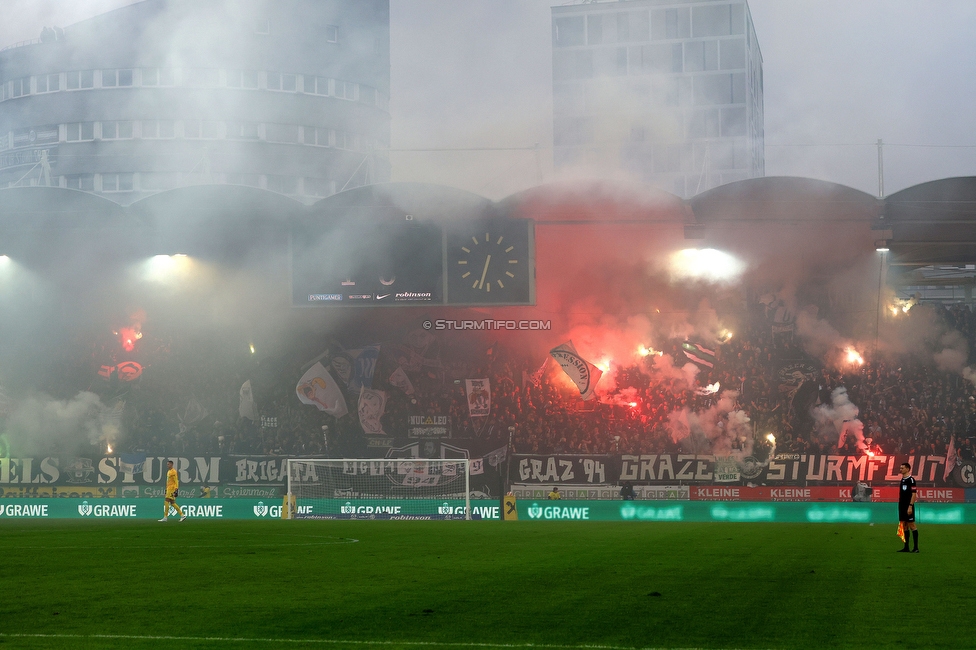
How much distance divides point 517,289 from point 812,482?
8481 mm

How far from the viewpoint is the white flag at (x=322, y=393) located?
2788 cm

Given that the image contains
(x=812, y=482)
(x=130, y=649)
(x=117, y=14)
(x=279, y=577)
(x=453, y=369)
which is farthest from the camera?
(x=453, y=369)

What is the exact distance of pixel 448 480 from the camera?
84.8ft

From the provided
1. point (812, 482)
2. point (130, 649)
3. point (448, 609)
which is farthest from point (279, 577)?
point (812, 482)

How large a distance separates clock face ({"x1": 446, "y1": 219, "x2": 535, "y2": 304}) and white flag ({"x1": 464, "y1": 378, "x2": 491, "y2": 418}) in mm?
3023

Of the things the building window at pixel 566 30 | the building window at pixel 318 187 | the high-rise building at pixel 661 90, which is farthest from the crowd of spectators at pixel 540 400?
the building window at pixel 318 187

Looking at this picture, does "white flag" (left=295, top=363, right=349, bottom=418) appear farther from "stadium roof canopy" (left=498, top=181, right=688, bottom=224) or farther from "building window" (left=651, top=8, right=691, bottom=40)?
"building window" (left=651, top=8, right=691, bottom=40)

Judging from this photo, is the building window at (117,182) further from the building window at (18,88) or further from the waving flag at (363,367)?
the waving flag at (363,367)

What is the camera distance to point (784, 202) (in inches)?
1016

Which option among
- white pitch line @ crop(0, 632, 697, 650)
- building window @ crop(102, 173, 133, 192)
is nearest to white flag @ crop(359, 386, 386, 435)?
white pitch line @ crop(0, 632, 697, 650)

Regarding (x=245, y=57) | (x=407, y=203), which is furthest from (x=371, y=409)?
(x=245, y=57)

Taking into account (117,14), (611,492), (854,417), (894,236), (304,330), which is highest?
(117,14)

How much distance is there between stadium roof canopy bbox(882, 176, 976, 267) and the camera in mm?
24891

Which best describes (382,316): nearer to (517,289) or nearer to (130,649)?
(517,289)
